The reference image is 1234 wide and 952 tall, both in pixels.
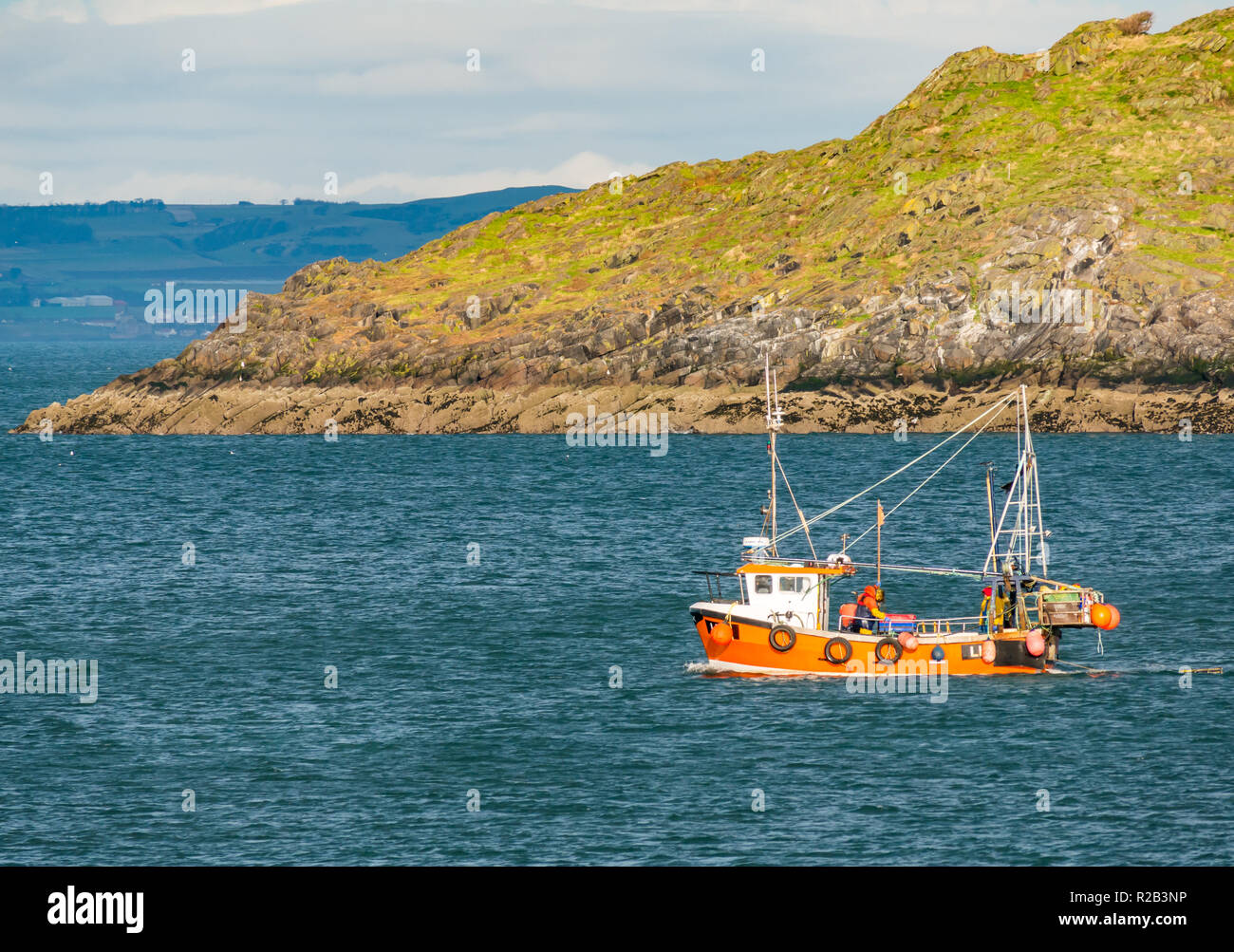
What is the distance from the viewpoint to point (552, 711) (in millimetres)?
48125

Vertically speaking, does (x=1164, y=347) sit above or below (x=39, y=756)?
above

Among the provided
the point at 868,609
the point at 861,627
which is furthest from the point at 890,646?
the point at 868,609

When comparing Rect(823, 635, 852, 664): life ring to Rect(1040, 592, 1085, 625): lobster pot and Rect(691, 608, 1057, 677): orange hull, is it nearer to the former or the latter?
Rect(691, 608, 1057, 677): orange hull

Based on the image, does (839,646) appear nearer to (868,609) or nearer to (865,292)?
(868,609)

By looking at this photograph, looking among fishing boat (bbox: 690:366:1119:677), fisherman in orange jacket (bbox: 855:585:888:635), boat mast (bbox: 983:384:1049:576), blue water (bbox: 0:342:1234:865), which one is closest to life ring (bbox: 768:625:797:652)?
fishing boat (bbox: 690:366:1119:677)

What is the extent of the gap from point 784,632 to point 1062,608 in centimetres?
961

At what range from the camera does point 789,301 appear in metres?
156

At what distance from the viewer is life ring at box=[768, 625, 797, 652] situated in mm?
→ 50250

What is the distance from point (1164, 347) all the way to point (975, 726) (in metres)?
101

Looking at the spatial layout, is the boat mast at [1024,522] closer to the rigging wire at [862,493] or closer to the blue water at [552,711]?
the blue water at [552,711]

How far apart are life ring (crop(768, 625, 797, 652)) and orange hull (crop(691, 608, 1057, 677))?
0.56 ft
